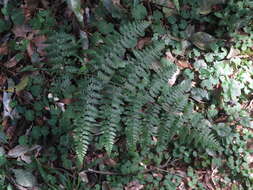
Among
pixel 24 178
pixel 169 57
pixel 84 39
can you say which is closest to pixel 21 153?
pixel 24 178

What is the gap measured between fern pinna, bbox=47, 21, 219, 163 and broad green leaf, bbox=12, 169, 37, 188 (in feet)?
2.98

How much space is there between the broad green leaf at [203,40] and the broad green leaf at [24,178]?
190 centimetres

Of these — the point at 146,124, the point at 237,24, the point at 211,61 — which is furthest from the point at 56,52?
the point at 237,24

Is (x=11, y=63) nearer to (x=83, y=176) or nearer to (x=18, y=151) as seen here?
(x=18, y=151)

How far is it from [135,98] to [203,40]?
4.15 ft

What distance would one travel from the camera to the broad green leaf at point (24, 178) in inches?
111

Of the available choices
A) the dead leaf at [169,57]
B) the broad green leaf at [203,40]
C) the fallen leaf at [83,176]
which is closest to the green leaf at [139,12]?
the dead leaf at [169,57]

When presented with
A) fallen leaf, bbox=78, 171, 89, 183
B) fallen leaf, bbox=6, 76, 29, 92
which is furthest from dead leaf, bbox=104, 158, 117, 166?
fallen leaf, bbox=6, 76, 29, 92

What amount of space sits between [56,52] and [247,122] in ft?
6.24

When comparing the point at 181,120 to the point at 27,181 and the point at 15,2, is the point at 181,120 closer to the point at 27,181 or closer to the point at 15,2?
the point at 27,181

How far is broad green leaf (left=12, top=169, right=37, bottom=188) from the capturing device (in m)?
2.81

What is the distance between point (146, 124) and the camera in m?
2.26

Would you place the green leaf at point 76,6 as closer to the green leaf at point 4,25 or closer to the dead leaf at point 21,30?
the dead leaf at point 21,30

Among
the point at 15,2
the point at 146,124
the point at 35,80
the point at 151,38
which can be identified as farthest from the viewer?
the point at 151,38
